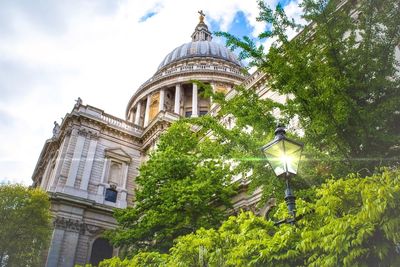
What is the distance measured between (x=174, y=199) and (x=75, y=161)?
1463cm

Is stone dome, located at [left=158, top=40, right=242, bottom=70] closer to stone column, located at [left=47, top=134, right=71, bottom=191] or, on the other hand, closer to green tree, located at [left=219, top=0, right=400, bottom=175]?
stone column, located at [left=47, top=134, right=71, bottom=191]

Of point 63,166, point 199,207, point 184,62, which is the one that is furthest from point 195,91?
point 199,207

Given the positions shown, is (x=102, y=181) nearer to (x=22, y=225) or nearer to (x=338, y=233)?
(x=22, y=225)

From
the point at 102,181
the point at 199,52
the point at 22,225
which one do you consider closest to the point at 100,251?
the point at 102,181

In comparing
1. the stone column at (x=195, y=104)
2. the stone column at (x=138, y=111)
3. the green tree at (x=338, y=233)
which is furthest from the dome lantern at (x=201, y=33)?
the green tree at (x=338, y=233)

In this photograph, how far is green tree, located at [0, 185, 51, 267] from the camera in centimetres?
1758

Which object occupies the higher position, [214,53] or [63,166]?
[214,53]

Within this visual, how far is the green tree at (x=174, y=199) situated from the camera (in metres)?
12.9

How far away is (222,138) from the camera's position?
9867 millimetres

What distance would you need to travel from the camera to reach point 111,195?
86.1ft

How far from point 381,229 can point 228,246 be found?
325 centimetres

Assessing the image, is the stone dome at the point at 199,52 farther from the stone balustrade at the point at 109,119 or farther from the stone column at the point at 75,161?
the stone column at the point at 75,161

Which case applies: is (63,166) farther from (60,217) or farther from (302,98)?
(302,98)

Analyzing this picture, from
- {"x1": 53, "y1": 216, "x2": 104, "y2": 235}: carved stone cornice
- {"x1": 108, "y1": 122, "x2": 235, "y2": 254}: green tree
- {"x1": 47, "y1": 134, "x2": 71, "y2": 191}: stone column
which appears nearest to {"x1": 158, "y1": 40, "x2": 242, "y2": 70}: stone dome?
{"x1": 47, "y1": 134, "x2": 71, "y2": 191}: stone column
